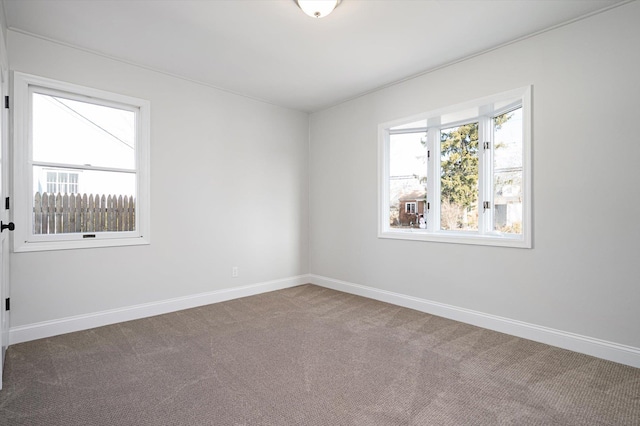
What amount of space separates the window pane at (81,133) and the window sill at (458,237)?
325cm

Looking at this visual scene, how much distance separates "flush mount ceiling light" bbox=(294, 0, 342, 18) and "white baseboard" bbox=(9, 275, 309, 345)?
3334 millimetres

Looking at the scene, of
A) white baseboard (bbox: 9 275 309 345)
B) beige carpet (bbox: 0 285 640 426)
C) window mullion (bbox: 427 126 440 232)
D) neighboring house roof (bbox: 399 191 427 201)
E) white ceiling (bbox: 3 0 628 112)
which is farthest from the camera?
neighboring house roof (bbox: 399 191 427 201)

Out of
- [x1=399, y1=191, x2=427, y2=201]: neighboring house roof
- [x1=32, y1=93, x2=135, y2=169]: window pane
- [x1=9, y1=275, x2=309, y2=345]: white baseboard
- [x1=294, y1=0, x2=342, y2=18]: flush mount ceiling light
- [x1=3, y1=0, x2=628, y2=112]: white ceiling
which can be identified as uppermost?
[x1=3, y1=0, x2=628, y2=112]: white ceiling

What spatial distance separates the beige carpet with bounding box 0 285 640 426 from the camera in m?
1.86

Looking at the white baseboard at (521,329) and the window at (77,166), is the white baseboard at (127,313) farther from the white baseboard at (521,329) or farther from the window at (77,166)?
the white baseboard at (521,329)

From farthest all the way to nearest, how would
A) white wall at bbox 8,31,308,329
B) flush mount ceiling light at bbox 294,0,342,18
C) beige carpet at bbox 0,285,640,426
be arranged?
white wall at bbox 8,31,308,329, flush mount ceiling light at bbox 294,0,342,18, beige carpet at bbox 0,285,640,426

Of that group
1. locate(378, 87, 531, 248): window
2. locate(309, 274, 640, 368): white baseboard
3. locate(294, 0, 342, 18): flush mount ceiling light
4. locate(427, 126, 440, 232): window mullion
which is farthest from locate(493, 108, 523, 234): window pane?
locate(294, 0, 342, 18): flush mount ceiling light

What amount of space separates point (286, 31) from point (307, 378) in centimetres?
289

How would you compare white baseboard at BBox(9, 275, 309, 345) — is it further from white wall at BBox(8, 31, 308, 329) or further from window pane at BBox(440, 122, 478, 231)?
window pane at BBox(440, 122, 478, 231)

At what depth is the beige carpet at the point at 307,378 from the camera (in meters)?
1.86

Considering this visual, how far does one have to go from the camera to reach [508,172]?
135 inches

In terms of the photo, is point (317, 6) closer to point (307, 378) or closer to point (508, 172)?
point (508, 172)

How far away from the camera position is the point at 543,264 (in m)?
2.90

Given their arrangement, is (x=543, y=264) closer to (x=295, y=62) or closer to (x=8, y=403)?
(x=295, y=62)
